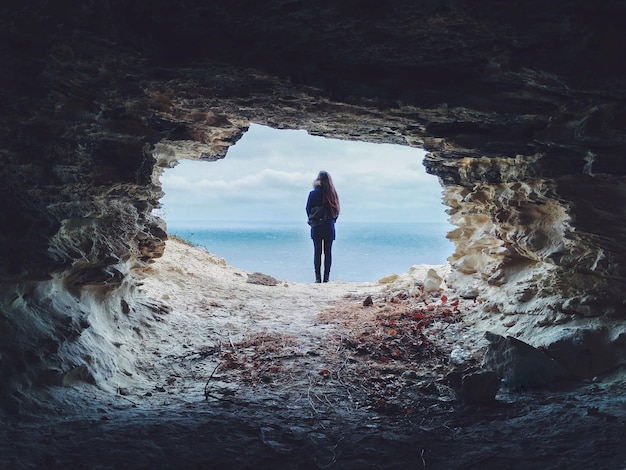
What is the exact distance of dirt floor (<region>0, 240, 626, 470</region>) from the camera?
334cm

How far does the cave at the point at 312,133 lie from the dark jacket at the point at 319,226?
4101 mm

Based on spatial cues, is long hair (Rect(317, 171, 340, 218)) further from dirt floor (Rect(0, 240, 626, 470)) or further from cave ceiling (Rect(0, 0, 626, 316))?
cave ceiling (Rect(0, 0, 626, 316))

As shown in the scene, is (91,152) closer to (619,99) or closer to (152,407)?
(152,407)

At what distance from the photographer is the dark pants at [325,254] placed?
400 inches

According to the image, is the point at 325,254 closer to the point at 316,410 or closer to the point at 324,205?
the point at 324,205

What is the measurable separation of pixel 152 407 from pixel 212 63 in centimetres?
294

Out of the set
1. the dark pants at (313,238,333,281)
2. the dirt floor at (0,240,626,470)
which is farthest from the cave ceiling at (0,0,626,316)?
the dark pants at (313,238,333,281)

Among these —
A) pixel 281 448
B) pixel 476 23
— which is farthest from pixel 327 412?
pixel 476 23

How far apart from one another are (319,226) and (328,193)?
711mm

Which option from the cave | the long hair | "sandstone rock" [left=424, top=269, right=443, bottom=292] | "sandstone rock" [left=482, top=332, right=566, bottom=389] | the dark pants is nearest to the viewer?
the cave

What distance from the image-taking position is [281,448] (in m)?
3.56

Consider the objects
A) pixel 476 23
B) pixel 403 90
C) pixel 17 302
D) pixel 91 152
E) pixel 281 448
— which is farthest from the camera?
pixel 91 152

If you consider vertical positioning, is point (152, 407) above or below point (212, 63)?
below

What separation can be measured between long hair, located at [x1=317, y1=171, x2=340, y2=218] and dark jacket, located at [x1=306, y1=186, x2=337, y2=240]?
86 millimetres
